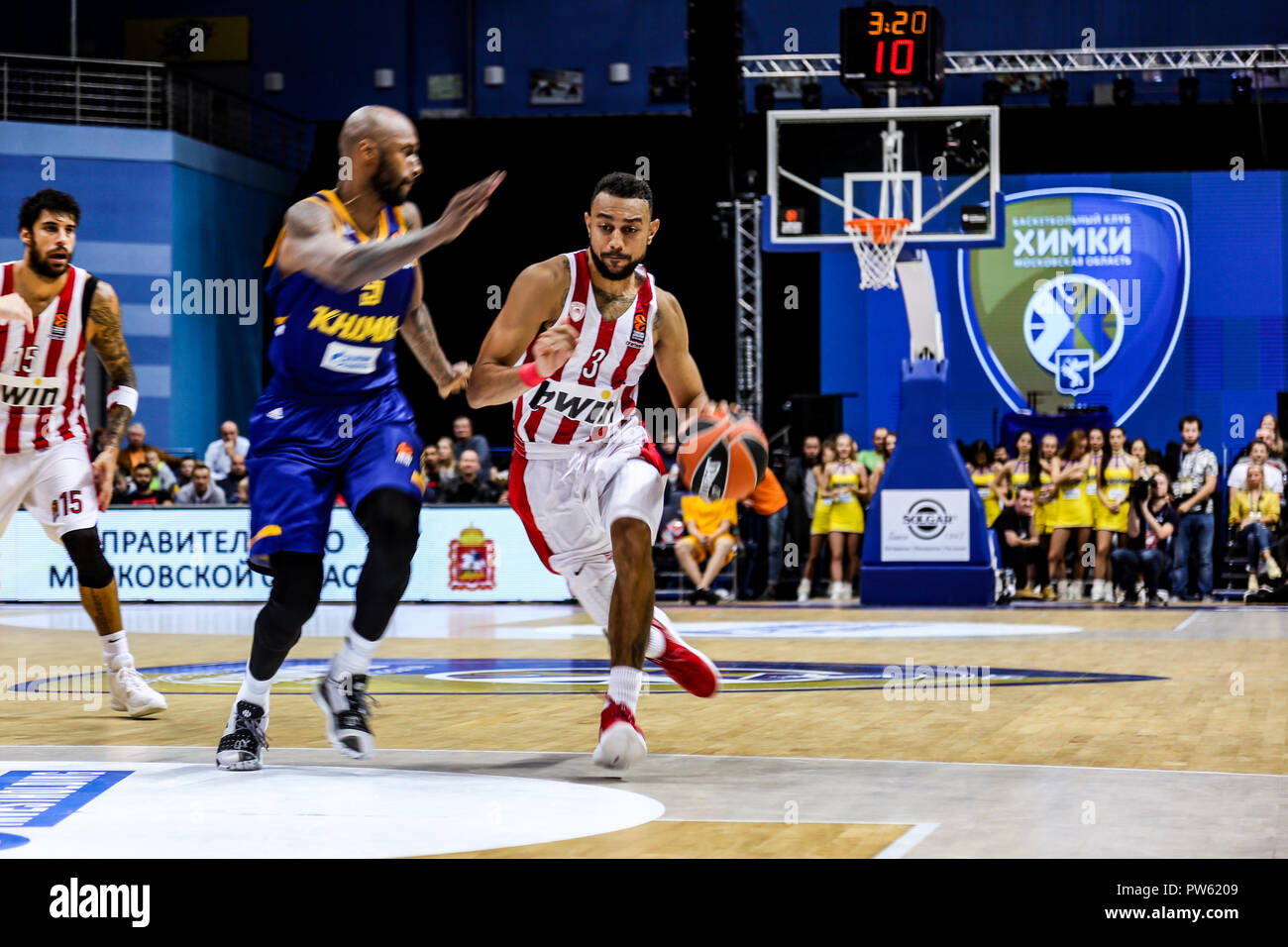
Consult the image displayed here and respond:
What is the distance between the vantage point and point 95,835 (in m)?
3.76

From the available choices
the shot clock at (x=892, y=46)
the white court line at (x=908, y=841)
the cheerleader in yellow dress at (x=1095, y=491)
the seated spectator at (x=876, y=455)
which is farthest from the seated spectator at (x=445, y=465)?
the white court line at (x=908, y=841)

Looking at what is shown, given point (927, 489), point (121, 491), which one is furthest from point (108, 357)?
point (121, 491)

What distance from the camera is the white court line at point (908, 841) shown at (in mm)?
3545

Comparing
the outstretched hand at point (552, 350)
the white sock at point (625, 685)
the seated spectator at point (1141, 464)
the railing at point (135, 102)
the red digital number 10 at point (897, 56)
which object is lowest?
the white sock at point (625, 685)

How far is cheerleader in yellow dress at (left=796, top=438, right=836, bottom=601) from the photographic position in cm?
1620

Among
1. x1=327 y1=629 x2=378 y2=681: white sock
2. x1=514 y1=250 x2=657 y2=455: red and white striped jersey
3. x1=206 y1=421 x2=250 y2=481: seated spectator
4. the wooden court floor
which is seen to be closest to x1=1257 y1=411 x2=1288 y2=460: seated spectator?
the wooden court floor

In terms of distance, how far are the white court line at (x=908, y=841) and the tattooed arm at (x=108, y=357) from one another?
4.13m

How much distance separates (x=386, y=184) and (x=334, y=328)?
0.52 metres

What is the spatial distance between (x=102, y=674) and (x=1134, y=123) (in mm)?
16221

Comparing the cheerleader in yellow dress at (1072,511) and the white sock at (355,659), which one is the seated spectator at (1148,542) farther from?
the white sock at (355,659)

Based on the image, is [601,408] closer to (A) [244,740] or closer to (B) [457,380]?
(B) [457,380]

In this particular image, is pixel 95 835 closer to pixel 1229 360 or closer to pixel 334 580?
pixel 334 580

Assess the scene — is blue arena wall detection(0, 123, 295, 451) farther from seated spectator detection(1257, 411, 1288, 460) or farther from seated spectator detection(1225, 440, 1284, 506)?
seated spectator detection(1257, 411, 1288, 460)

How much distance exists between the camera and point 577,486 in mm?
5715
